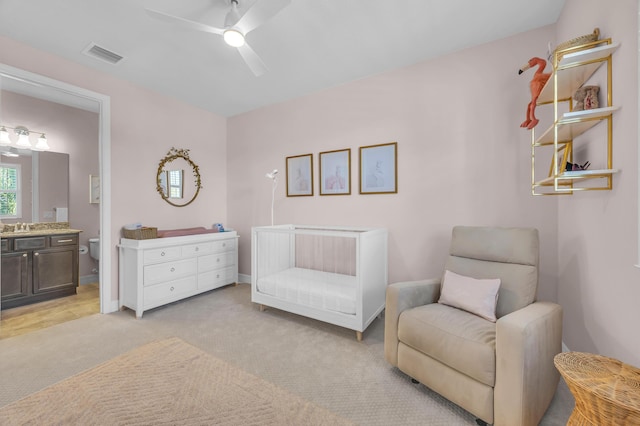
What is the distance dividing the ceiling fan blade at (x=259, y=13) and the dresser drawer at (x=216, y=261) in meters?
2.60

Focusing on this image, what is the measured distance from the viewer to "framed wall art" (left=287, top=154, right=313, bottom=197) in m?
3.40

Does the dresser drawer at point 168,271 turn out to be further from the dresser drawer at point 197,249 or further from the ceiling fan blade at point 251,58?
the ceiling fan blade at point 251,58

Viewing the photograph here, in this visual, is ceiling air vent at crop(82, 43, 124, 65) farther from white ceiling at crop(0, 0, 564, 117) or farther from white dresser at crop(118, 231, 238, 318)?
white dresser at crop(118, 231, 238, 318)

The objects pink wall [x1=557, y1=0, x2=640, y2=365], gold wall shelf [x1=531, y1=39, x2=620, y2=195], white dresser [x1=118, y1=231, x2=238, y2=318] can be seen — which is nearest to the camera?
pink wall [x1=557, y1=0, x2=640, y2=365]

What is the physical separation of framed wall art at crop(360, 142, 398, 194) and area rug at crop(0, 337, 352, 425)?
2.05 meters

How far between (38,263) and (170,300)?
1695 millimetres

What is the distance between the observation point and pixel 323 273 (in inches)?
118

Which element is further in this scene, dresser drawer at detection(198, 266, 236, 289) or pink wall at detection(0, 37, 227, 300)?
dresser drawer at detection(198, 266, 236, 289)

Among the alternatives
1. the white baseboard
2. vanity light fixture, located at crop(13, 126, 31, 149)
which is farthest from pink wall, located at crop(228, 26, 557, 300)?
vanity light fixture, located at crop(13, 126, 31, 149)

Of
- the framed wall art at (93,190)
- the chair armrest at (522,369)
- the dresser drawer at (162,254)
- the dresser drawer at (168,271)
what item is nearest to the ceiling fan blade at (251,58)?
the dresser drawer at (162,254)

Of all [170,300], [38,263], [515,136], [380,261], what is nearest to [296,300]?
[380,261]

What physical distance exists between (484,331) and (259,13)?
2.30 m

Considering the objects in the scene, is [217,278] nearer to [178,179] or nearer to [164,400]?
[178,179]

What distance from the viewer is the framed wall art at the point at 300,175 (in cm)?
340
